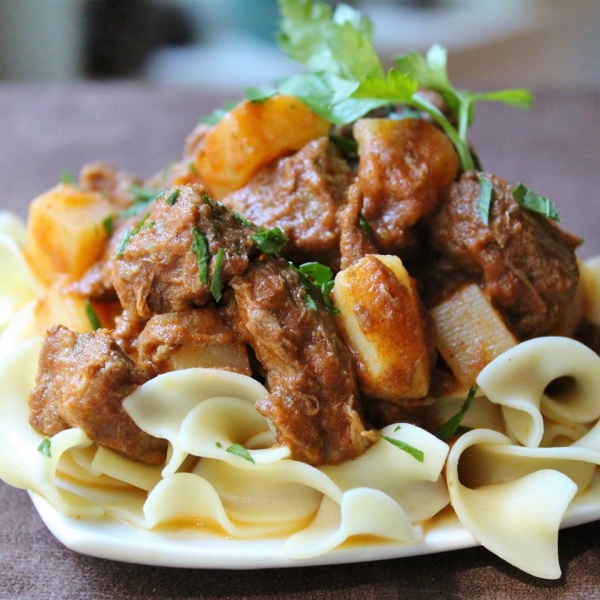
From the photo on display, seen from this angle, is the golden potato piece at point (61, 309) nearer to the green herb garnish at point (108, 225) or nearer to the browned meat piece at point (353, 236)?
the green herb garnish at point (108, 225)

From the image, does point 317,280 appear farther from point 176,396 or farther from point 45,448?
point 45,448

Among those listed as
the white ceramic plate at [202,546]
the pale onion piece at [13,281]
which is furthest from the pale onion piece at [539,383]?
the pale onion piece at [13,281]

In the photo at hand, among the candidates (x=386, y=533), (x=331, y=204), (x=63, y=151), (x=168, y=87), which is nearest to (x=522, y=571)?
(x=386, y=533)

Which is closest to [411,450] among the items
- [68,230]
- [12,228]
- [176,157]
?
[68,230]

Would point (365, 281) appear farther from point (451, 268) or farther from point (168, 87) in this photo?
point (168, 87)

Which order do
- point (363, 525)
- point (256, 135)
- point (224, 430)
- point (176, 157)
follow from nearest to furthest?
point (363, 525) < point (224, 430) < point (256, 135) < point (176, 157)
